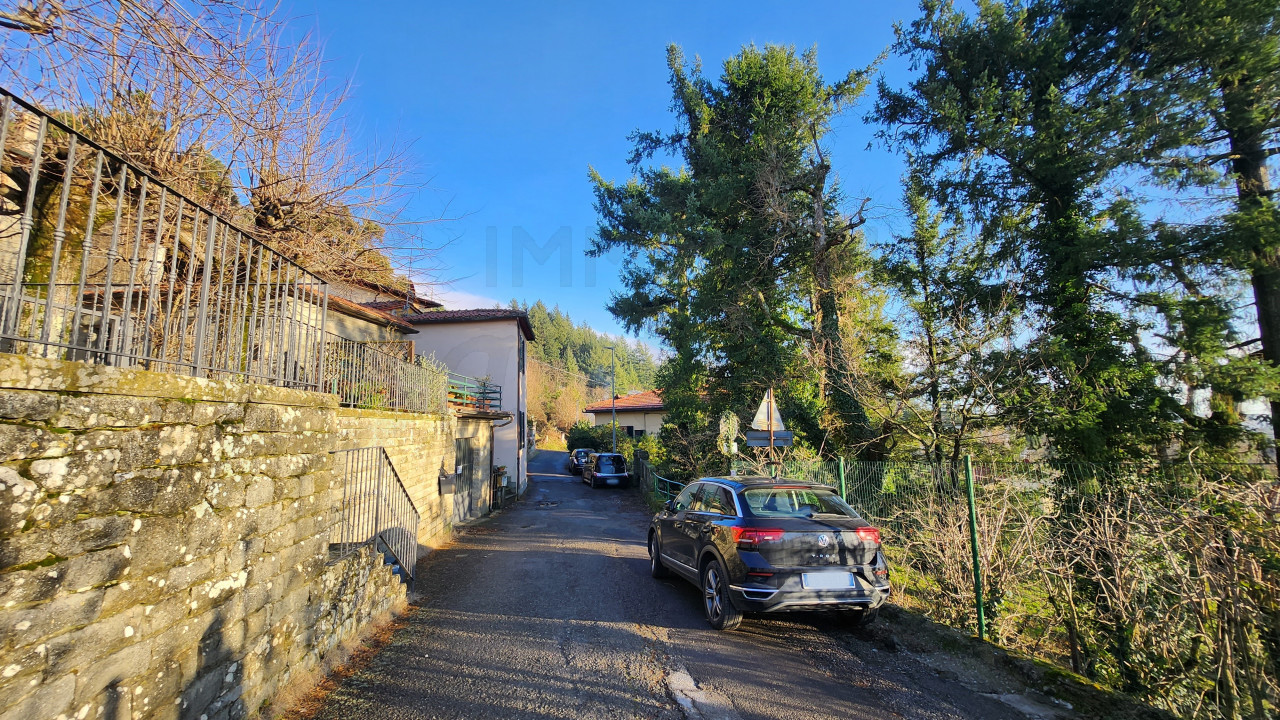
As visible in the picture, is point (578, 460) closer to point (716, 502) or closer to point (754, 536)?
point (716, 502)

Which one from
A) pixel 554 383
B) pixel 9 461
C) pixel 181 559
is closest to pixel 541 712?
pixel 181 559

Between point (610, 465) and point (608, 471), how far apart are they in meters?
Result: 0.33

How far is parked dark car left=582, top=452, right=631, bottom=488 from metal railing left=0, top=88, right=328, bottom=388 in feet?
65.2

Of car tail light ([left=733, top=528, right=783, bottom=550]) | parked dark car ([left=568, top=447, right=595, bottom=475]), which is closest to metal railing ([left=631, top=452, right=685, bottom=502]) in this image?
parked dark car ([left=568, top=447, right=595, bottom=475])

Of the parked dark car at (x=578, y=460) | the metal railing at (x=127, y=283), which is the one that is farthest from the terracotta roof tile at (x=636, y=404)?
the metal railing at (x=127, y=283)

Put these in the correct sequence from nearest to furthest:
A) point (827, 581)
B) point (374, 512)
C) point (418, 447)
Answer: point (827, 581) → point (374, 512) → point (418, 447)

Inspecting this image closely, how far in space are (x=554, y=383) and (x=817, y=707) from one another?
58.5m

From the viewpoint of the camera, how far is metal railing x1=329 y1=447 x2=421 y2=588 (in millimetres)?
5801

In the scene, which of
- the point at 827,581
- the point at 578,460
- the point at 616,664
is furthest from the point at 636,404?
the point at 616,664

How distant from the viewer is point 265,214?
7.18 metres

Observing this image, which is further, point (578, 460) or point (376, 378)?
point (578, 460)

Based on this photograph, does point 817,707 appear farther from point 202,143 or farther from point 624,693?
point 202,143

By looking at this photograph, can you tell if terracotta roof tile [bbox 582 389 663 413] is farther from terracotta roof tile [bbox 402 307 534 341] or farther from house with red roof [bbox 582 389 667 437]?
terracotta roof tile [bbox 402 307 534 341]

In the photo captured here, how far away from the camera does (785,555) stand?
507 centimetres
